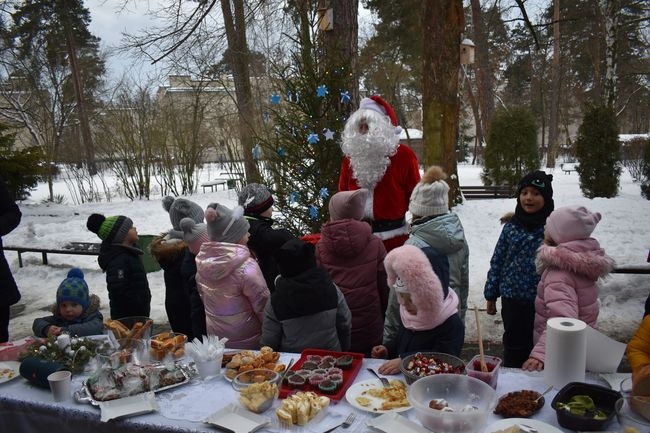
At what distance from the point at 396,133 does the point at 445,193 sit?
1.25m

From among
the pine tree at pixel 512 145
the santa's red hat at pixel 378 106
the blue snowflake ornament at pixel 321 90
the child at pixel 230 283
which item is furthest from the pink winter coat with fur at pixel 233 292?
the pine tree at pixel 512 145

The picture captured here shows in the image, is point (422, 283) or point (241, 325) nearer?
point (422, 283)

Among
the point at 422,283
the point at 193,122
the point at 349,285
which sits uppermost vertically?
the point at 193,122

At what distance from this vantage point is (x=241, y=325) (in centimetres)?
275

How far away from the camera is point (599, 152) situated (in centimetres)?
961

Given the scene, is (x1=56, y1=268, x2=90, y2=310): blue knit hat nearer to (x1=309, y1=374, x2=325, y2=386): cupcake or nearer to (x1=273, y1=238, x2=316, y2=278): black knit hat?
(x1=273, y1=238, x2=316, y2=278): black knit hat

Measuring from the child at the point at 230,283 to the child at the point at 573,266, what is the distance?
5.12 feet

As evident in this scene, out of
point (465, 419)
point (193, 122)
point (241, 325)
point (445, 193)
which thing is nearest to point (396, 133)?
point (445, 193)

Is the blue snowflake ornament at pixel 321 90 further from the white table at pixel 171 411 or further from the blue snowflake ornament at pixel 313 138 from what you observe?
the white table at pixel 171 411

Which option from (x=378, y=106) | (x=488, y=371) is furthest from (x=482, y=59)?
(x=488, y=371)

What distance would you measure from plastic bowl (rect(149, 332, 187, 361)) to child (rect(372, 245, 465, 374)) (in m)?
1.07

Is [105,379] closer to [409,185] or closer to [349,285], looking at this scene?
[349,285]

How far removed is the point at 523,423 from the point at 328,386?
751 millimetres

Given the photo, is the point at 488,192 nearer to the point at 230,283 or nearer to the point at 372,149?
the point at 372,149
